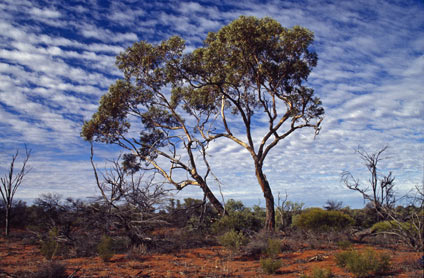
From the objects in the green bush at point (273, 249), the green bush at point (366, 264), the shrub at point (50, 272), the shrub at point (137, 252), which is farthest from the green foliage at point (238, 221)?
the shrub at point (50, 272)

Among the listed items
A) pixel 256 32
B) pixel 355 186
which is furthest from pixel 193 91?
pixel 355 186

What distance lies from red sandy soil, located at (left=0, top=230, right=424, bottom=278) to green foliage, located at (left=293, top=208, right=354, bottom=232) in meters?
5.56

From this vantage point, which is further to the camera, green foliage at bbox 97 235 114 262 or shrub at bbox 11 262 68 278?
green foliage at bbox 97 235 114 262

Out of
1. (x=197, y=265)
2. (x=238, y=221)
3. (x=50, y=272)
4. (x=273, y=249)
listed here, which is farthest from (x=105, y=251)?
(x=238, y=221)

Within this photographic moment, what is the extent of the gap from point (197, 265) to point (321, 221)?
10.3m

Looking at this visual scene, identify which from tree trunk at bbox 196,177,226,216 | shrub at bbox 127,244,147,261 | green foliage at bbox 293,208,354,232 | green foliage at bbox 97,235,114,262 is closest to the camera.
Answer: green foliage at bbox 97,235,114,262

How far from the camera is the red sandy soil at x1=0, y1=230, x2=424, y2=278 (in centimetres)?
846

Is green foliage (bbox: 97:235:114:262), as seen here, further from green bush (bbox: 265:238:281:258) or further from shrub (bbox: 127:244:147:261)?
green bush (bbox: 265:238:281:258)

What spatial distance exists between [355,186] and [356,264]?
237 inches

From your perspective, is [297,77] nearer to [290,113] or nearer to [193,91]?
[290,113]

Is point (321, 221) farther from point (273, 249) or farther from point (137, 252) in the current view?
point (137, 252)

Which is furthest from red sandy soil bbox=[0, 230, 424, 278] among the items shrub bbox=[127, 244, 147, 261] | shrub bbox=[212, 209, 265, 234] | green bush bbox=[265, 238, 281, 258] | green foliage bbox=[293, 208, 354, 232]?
green foliage bbox=[293, 208, 354, 232]

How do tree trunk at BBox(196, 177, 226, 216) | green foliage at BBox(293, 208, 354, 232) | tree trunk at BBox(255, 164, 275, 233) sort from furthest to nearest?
green foliage at BBox(293, 208, 354, 232)
tree trunk at BBox(196, 177, 226, 216)
tree trunk at BBox(255, 164, 275, 233)

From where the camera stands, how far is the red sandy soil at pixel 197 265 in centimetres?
846
